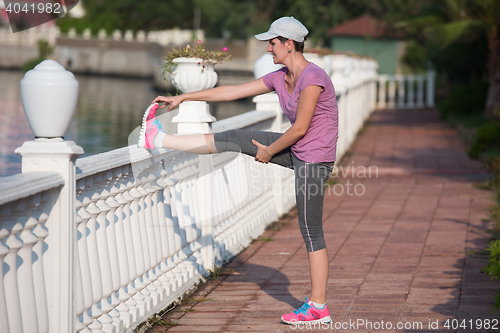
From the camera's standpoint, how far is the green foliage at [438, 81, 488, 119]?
18.3m

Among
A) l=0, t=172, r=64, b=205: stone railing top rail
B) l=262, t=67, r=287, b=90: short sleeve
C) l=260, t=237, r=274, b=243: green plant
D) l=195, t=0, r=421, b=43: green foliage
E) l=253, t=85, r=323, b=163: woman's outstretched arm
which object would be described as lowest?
l=260, t=237, r=274, b=243: green plant

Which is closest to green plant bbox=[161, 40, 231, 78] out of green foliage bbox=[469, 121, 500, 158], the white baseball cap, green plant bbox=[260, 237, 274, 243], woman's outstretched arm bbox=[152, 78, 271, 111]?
woman's outstretched arm bbox=[152, 78, 271, 111]

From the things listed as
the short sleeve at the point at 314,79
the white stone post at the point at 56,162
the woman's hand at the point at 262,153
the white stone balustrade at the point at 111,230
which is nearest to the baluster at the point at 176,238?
the white stone balustrade at the point at 111,230

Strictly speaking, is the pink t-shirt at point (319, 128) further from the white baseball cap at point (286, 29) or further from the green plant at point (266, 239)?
the green plant at point (266, 239)

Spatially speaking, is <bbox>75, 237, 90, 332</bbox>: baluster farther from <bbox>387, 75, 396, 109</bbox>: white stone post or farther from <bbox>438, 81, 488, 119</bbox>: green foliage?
<bbox>387, 75, 396, 109</bbox>: white stone post

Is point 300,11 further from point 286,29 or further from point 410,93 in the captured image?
point 286,29

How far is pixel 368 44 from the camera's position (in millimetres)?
32656

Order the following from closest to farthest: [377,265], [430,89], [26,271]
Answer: [26,271]
[377,265]
[430,89]

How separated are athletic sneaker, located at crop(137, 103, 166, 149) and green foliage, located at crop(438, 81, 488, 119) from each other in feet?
52.5

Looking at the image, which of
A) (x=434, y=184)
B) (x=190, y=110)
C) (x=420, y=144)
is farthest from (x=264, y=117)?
(x=420, y=144)

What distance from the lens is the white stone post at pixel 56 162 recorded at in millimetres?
2668

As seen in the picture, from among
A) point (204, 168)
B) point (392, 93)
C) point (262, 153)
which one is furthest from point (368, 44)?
point (262, 153)

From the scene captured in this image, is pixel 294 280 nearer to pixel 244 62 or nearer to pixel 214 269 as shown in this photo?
pixel 214 269

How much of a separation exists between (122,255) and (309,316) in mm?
1146
